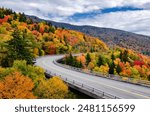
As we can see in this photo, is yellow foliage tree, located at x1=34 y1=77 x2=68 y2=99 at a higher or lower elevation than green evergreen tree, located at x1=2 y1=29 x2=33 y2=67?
lower

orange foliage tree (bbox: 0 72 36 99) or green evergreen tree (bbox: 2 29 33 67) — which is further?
green evergreen tree (bbox: 2 29 33 67)

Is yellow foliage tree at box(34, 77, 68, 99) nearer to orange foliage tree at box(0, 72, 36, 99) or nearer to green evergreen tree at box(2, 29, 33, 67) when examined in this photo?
orange foliage tree at box(0, 72, 36, 99)

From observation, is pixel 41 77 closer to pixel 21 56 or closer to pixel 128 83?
pixel 21 56

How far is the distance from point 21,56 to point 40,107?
55830 mm

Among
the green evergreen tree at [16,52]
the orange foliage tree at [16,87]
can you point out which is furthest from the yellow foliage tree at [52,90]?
the green evergreen tree at [16,52]

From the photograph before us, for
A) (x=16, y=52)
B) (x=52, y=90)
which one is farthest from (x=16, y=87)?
(x=16, y=52)

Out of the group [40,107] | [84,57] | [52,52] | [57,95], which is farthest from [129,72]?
[40,107]

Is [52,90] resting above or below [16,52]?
below

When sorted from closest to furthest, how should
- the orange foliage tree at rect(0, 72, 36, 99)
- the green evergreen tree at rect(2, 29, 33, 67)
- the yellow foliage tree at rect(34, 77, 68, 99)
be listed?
the orange foliage tree at rect(0, 72, 36, 99) → the yellow foliage tree at rect(34, 77, 68, 99) → the green evergreen tree at rect(2, 29, 33, 67)

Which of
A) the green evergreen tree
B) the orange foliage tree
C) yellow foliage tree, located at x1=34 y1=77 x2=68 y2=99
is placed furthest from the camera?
the green evergreen tree

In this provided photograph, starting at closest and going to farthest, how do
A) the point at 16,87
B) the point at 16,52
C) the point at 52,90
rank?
the point at 52,90, the point at 16,87, the point at 16,52

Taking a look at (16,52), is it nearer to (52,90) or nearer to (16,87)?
(16,87)

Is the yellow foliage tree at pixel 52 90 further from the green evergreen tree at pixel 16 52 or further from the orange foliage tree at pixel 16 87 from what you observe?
the green evergreen tree at pixel 16 52

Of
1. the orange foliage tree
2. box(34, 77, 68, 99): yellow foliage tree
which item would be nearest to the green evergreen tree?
the orange foliage tree
